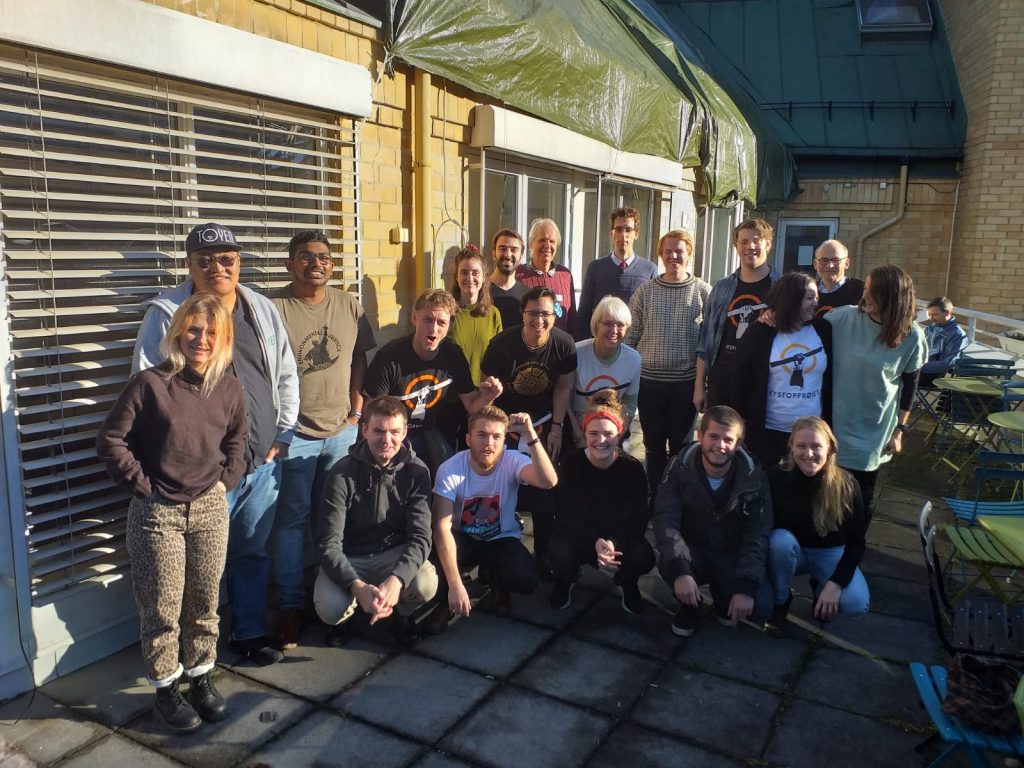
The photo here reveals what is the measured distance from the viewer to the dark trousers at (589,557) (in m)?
3.76

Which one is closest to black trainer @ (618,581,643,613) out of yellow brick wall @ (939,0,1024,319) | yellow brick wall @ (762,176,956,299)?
yellow brick wall @ (939,0,1024,319)

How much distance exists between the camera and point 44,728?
283 centimetres

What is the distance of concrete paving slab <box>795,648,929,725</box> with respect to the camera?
3.01m

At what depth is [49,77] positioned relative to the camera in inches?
115

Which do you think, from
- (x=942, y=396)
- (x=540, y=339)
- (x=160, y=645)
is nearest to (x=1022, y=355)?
(x=942, y=396)

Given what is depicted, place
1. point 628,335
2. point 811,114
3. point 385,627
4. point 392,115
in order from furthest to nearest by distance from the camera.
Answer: point 811,114
point 628,335
point 392,115
point 385,627

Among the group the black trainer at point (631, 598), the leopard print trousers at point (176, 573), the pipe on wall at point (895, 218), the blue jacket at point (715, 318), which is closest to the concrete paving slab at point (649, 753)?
the black trainer at point (631, 598)

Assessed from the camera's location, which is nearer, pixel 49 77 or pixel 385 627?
pixel 49 77

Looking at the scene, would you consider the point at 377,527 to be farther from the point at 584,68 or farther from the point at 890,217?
the point at 890,217

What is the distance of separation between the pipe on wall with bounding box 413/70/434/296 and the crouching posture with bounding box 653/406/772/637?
199 centimetres

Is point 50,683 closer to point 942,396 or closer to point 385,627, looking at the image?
point 385,627

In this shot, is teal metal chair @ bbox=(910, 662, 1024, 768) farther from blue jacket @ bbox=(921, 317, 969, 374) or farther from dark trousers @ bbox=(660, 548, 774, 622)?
blue jacket @ bbox=(921, 317, 969, 374)

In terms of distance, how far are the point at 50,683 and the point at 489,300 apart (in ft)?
8.84

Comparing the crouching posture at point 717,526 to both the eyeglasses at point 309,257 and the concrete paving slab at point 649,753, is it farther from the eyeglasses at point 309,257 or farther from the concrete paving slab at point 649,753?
the eyeglasses at point 309,257
